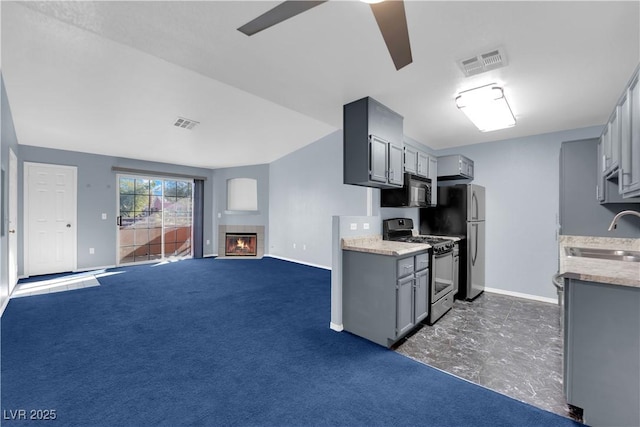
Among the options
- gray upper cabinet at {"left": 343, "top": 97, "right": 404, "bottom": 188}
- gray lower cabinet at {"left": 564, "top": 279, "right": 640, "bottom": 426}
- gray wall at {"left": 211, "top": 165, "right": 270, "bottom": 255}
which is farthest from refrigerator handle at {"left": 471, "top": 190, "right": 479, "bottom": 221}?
gray wall at {"left": 211, "top": 165, "right": 270, "bottom": 255}

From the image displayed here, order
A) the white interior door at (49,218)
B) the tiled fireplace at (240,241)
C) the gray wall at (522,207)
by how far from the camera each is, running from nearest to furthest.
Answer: the gray wall at (522,207), the white interior door at (49,218), the tiled fireplace at (240,241)

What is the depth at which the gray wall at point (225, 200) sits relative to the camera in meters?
7.34

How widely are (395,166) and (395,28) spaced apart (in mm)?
1724

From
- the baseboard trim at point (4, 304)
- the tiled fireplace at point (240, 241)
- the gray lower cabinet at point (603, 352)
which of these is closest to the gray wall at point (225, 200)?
the tiled fireplace at point (240, 241)

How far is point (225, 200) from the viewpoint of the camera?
7508 millimetres

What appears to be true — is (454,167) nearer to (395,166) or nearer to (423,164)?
(423,164)

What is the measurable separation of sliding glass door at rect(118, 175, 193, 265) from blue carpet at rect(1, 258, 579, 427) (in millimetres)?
2791

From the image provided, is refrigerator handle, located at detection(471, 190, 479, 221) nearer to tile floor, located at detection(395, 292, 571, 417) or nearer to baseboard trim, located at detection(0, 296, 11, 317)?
tile floor, located at detection(395, 292, 571, 417)

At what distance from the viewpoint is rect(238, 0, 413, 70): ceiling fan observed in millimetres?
1358

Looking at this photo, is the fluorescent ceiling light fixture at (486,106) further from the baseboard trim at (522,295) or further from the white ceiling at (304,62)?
the baseboard trim at (522,295)

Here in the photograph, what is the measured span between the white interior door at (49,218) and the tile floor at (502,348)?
6396mm

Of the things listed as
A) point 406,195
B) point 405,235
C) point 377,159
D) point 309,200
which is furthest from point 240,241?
point 377,159

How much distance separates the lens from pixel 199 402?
1.75 metres

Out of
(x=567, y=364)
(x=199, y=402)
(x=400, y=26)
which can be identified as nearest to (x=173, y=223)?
(x=199, y=402)
